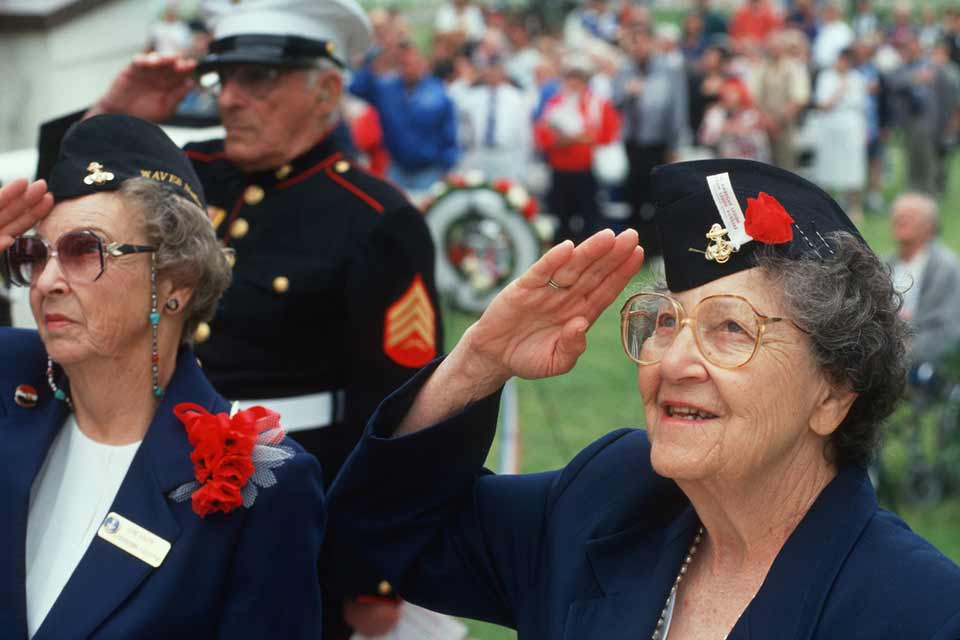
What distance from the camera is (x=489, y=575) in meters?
2.67

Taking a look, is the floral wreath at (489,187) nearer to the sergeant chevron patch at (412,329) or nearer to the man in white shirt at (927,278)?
the man in white shirt at (927,278)

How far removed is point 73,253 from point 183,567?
676mm

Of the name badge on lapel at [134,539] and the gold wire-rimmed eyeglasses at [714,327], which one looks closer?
the gold wire-rimmed eyeglasses at [714,327]

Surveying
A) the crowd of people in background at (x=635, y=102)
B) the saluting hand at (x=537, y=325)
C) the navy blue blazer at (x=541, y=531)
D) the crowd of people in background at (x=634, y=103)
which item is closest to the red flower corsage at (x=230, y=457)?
the navy blue blazer at (x=541, y=531)

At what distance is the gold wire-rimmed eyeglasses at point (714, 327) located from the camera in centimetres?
232

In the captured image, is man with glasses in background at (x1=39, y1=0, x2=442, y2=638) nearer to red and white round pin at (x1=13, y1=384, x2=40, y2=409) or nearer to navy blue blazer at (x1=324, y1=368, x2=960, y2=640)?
red and white round pin at (x1=13, y1=384, x2=40, y2=409)

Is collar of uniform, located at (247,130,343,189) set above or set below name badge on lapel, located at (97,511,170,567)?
above

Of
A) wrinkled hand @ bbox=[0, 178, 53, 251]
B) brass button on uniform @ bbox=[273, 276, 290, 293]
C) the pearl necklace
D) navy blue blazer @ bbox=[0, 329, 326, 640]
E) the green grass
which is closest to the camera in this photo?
the pearl necklace

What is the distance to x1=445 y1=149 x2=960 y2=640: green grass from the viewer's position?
7.25 meters

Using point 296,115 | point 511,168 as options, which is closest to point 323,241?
point 296,115

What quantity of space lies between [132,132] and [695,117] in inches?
594

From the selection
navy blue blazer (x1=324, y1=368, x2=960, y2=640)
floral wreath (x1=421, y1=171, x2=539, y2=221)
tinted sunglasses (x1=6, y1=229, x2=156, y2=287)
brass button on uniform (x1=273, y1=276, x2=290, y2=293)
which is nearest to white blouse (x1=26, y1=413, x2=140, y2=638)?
tinted sunglasses (x1=6, y1=229, x2=156, y2=287)

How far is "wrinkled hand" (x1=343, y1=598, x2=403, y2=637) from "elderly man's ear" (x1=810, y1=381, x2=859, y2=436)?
5.44 feet

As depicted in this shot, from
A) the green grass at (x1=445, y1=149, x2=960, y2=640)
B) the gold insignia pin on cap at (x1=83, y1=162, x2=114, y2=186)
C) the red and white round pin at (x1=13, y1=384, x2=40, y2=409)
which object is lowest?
the green grass at (x1=445, y1=149, x2=960, y2=640)
